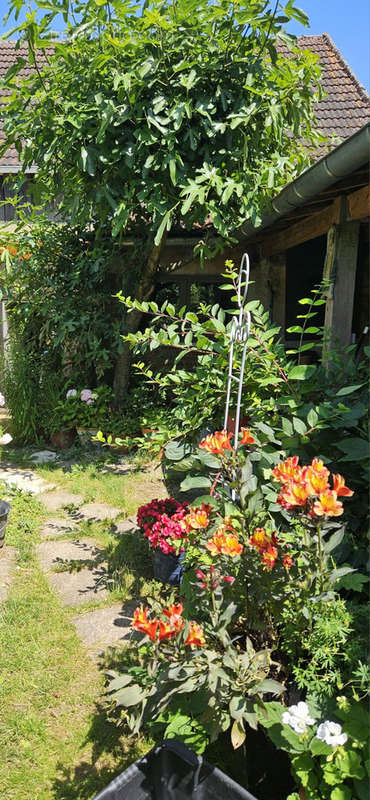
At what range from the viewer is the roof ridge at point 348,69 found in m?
8.48

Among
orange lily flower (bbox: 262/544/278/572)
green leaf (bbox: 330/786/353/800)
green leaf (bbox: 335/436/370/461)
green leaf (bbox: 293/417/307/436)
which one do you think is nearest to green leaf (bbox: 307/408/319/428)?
green leaf (bbox: 293/417/307/436)

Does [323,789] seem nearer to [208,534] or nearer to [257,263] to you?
[208,534]

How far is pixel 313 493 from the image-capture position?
1.30m

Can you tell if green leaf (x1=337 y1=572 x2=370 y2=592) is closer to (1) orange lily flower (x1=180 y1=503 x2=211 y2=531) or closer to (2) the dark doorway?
(1) orange lily flower (x1=180 y1=503 x2=211 y2=531)

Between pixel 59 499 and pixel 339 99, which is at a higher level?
pixel 339 99

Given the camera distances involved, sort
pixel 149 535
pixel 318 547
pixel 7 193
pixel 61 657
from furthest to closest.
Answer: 1. pixel 7 193
2. pixel 149 535
3. pixel 61 657
4. pixel 318 547

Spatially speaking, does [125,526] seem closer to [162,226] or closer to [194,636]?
[162,226]

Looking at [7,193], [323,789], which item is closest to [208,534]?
[323,789]

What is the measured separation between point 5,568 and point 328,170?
290 cm

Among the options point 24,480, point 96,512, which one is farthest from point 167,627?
point 24,480

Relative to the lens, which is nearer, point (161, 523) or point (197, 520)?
point (197, 520)

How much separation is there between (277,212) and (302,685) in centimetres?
332

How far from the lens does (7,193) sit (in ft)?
28.4

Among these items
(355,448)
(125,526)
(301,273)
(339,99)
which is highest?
(339,99)
